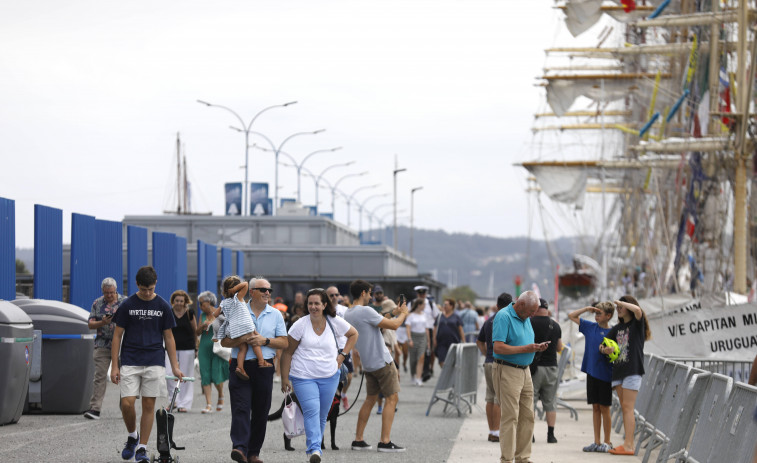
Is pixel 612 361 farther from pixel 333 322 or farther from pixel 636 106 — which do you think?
pixel 636 106

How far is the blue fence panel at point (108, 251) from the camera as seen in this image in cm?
2167

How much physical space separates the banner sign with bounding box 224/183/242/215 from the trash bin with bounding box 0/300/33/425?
77409 mm

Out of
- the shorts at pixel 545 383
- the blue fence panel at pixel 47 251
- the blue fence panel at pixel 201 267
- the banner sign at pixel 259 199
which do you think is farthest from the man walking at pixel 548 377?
the banner sign at pixel 259 199

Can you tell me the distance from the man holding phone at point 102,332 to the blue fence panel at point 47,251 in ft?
14.1

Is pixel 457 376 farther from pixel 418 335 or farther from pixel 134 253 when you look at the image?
pixel 134 253

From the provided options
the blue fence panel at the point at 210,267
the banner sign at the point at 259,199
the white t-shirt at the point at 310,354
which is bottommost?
the white t-shirt at the point at 310,354

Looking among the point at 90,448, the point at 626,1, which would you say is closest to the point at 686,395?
the point at 90,448

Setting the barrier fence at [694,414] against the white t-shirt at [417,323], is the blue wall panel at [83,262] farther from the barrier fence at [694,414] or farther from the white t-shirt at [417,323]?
the barrier fence at [694,414]

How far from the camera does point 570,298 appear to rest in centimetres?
9362

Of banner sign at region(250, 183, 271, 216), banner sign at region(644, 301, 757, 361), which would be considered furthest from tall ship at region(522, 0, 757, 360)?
banner sign at region(250, 183, 271, 216)

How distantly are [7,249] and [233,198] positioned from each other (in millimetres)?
74489

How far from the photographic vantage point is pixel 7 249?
1722cm

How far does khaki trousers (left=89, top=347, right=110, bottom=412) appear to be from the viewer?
48.8ft

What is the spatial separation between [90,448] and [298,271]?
188 feet
